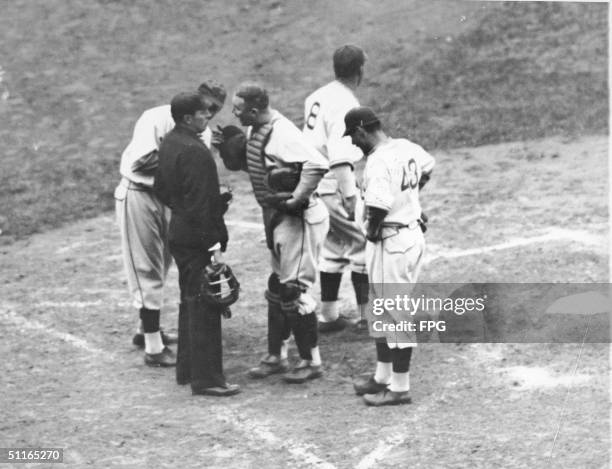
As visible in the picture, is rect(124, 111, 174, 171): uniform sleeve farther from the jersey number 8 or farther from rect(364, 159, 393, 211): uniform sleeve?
rect(364, 159, 393, 211): uniform sleeve

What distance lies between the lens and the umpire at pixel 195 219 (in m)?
6.40

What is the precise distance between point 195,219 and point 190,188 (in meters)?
0.17

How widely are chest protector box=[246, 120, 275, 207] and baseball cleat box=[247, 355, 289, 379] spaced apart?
3.14 feet

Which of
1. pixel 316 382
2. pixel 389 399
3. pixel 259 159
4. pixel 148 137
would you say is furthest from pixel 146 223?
pixel 389 399

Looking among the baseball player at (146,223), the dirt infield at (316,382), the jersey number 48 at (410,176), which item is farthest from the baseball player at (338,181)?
the jersey number 48 at (410,176)

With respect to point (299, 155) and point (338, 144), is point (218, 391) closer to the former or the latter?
point (299, 155)

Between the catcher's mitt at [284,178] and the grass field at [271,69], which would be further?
the grass field at [271,69]

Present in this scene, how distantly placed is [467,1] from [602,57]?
2.16 meters

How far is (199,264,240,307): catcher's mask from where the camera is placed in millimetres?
6484

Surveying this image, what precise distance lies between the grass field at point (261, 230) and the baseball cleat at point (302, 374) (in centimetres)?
6

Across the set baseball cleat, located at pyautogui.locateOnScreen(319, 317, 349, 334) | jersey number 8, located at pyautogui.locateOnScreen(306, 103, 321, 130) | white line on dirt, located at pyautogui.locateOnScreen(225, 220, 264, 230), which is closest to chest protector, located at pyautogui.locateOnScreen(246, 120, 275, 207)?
jersey number 8, located at pyautogui.locateOnScreen(306, 103, 321, 130)

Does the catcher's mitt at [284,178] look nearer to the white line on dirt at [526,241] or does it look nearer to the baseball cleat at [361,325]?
the baseball cleat at [361,325]

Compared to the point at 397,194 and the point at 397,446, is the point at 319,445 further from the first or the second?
the point at 397,194

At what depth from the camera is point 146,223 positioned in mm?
7016
